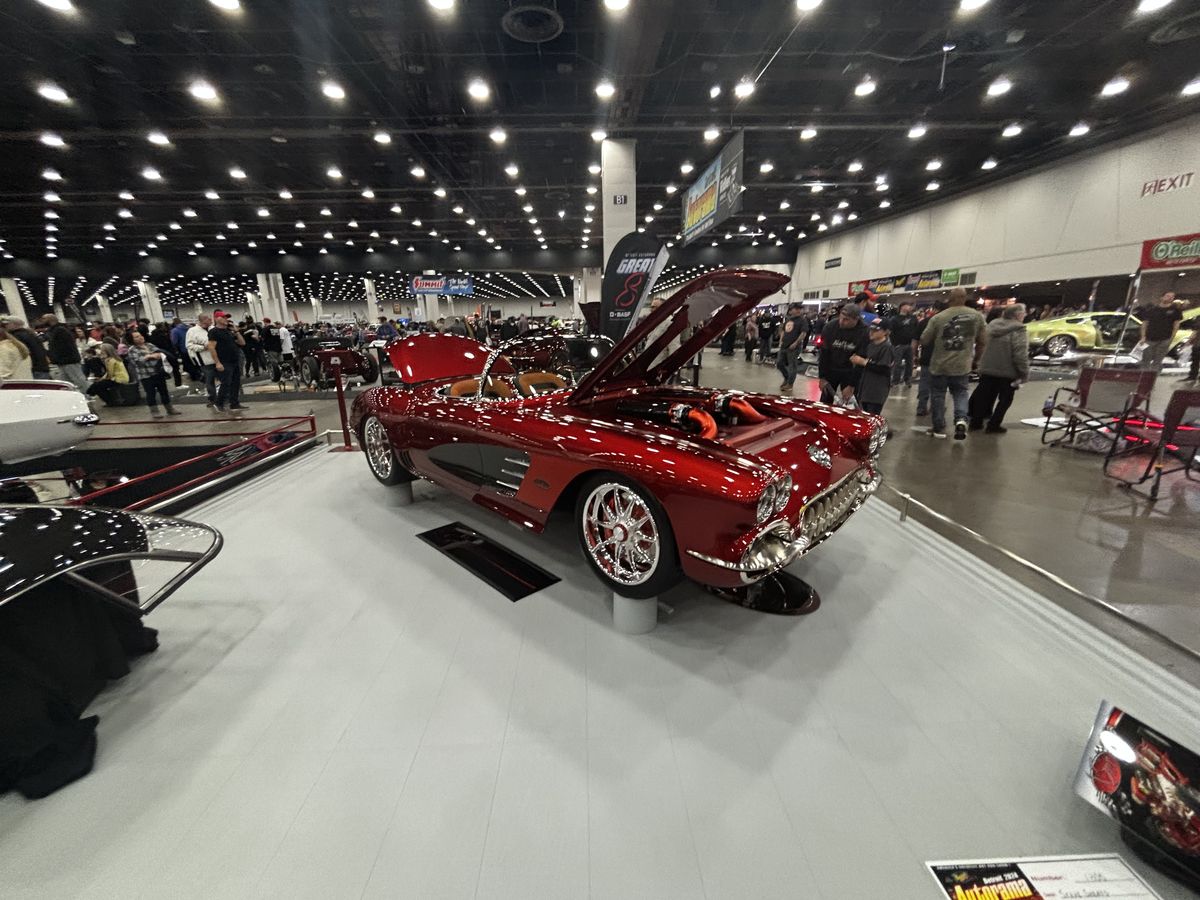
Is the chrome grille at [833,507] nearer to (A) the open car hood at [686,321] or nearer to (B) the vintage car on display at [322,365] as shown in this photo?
(A) the open car hood at [686,321]

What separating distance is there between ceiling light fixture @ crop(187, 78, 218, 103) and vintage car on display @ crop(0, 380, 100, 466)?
273 inches

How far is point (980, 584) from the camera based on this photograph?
241 centimetres

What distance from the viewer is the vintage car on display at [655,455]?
1.76 meters

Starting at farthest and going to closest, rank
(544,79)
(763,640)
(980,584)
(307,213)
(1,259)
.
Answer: (1,259)
(307,213)
(544,79)
(980,584)
(763,640)

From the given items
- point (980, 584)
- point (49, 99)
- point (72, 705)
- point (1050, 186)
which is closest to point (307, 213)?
point (49, 99)

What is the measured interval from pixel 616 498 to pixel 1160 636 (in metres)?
2.15

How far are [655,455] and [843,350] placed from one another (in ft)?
13.3

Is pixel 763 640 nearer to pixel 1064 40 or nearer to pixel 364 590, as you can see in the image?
pixel 364 590

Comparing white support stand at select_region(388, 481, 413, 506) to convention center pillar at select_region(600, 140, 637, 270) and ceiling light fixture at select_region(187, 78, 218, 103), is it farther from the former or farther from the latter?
ceiling light fixture at select_region(187, 78, 218, 103)

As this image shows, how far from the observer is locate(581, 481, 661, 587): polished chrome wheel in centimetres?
201

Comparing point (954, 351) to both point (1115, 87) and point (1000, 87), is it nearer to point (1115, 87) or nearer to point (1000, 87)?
point (1000, 87)

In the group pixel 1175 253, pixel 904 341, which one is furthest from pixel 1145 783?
pixel 1175 253

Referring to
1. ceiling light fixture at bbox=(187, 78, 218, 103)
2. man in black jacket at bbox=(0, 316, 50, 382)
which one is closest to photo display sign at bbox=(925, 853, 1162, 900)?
man in black jacket at bbox=(0, 316, 50, 382)

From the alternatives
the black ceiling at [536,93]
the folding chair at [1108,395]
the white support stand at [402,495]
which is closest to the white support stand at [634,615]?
the white support stand at [402,495]
